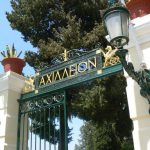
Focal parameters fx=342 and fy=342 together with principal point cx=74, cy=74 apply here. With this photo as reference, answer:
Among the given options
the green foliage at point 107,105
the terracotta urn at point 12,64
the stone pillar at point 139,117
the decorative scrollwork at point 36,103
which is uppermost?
the green foliage at point 107,105

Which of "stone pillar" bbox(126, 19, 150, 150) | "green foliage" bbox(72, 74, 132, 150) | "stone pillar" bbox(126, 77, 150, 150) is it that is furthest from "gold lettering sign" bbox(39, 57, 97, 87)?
"green foliage" bbox(72, 74, 132, 150)

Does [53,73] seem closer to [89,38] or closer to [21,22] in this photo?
[89,38]

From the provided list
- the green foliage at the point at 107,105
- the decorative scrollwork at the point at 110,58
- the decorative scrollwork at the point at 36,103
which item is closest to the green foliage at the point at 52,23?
the green foliage at the point at 107,105

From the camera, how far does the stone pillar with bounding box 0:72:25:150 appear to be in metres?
5.82

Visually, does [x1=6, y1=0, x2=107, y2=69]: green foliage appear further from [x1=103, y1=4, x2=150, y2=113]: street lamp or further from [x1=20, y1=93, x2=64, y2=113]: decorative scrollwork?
[x1=103, y1=4, x2=150, y2=113]: street lamp

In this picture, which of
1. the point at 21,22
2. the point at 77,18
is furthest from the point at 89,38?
the point at 21,22

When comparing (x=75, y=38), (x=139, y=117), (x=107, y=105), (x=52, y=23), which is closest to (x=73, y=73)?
(x=139, y=117)

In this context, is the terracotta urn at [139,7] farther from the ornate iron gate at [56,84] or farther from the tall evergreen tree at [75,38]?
the tall evergreen tree at [75,38]

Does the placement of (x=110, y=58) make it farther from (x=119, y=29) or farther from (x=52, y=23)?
(x=52, y=23)

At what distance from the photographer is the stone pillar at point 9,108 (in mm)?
5820

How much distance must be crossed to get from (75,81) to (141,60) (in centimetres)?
146

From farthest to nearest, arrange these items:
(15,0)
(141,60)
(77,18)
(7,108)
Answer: (15,0) < (77,18) < (7,108) < (141,60)

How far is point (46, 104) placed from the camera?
6.23 metres

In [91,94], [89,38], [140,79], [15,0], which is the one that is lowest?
[140,79]
